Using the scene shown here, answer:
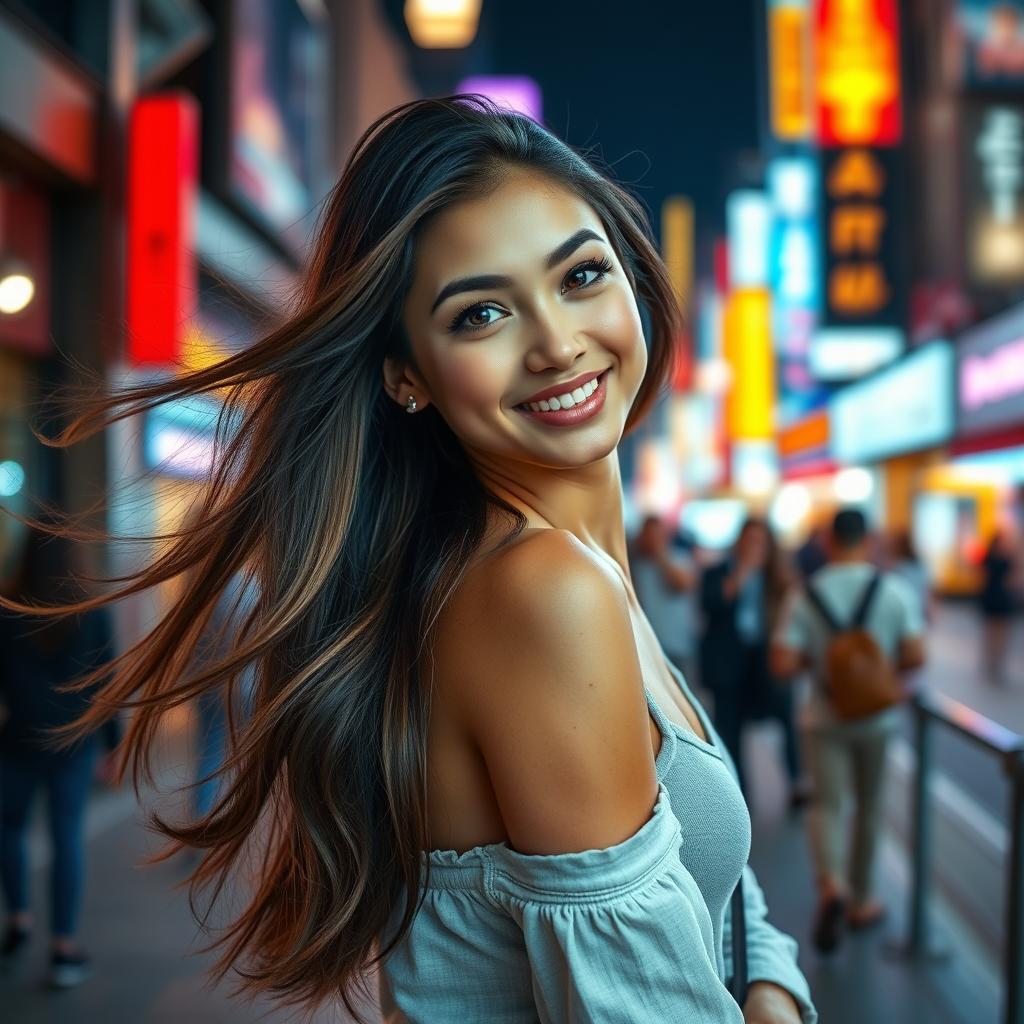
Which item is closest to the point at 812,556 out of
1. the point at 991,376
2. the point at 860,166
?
the point at 991,376

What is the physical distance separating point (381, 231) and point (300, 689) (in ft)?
1.87

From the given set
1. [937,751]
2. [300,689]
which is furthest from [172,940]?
[937,751]

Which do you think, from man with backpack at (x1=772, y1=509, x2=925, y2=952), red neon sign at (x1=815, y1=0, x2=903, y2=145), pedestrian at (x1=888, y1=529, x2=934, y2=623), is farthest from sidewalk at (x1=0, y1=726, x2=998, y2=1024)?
red neon sign at (x1=815, y1=0, x2=903, y2=145)

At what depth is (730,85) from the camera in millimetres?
63906

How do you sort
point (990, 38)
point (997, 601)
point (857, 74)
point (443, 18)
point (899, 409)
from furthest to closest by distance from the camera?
point (899, 409), point (857, 74), point (990, 38), point (443, 18), point (997, 601)

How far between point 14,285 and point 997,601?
36.8 ft

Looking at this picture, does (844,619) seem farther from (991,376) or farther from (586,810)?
(991,376)

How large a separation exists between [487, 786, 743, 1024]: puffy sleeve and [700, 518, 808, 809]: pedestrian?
223 inches

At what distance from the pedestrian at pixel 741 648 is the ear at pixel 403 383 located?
557 cm

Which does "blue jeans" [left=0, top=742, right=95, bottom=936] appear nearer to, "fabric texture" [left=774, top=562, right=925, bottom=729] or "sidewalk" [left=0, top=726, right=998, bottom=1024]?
"sidewalk" [left=0, top=726, right=998, bottom=1024]

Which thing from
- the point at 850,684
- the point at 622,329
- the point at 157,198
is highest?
the point at 157,198

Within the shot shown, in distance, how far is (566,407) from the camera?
138 centimetres

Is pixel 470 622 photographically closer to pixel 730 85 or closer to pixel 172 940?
pixel 172 940

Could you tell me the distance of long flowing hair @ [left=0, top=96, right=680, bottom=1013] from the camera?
1353 millimetres
